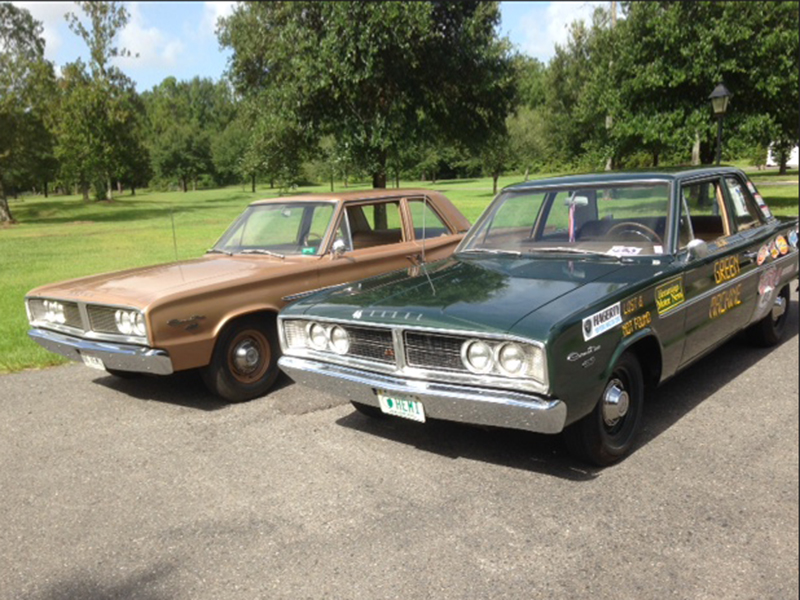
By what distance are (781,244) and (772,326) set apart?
28.3 inches

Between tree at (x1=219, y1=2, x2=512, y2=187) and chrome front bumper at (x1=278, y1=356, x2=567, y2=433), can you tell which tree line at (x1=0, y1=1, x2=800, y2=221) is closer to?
tree at (x1=219, y1=2, x2=512, y2=187)

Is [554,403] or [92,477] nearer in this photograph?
[554,403]

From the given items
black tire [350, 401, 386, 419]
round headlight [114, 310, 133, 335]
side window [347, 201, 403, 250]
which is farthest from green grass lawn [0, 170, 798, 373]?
black tire [350, 401, 386, 419]

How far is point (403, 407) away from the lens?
12.5 ft

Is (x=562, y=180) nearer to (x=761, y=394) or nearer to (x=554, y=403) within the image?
(x=761, y=394)

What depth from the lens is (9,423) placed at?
5.05 m

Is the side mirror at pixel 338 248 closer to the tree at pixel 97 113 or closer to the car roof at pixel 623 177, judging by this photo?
the car roof at pixel 623 177

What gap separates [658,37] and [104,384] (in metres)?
21.5

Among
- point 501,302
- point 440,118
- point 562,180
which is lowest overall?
point 501,302

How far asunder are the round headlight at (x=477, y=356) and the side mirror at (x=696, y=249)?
1.74 meters

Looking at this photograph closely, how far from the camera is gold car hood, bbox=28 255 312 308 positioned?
493 cm

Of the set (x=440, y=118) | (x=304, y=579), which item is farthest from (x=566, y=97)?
(x=304, y=579)

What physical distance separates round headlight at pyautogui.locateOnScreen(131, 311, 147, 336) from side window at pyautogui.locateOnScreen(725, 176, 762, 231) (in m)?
4.55

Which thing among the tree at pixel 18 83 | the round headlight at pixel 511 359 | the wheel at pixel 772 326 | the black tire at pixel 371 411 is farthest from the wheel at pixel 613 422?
the tree at pixel 18 83
